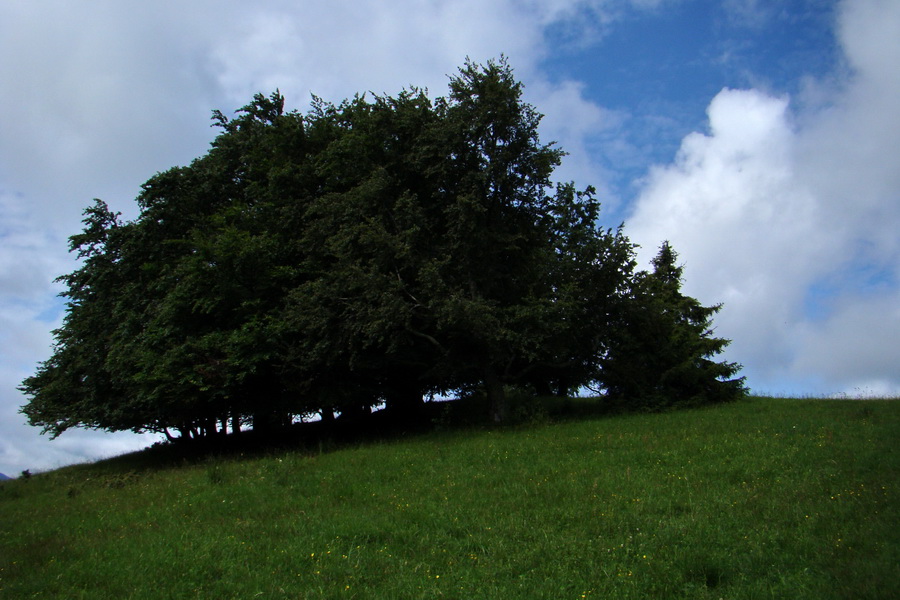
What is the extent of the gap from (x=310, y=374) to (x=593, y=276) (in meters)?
11.3

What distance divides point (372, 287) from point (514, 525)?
11906 mm

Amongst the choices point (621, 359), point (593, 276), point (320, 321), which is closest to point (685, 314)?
point (621, 359)

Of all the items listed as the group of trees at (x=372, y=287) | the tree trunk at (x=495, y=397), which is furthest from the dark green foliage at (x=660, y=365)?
the tree trunk at (x=495, y=397)

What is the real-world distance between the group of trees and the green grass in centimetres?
617

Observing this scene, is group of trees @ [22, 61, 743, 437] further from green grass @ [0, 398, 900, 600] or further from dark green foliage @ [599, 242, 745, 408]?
green grass @ [0, 398, 900, 600]

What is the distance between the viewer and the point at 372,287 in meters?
19.6

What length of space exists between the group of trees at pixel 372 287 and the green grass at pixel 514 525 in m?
6.17

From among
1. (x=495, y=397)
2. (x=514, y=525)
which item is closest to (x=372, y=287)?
(x=495, y=397)

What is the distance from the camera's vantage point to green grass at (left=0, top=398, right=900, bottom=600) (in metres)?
7.00

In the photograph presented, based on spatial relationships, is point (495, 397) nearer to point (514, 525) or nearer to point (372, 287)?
point (372, 287)

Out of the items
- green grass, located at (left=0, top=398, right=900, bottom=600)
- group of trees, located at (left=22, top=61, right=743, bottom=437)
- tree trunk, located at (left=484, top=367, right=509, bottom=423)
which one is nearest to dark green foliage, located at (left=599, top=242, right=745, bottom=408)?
group of trees, located at (left=22, top=61, right=743, bottom=437)

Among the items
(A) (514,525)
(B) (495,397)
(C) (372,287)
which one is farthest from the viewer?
(B) (495,397)

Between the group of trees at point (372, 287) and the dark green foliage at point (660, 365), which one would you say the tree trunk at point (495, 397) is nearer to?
the group of trees at point (372, 287)

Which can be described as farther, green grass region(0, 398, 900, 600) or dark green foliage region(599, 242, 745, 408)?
dark green foliage region(599, 242, 745, 408)
